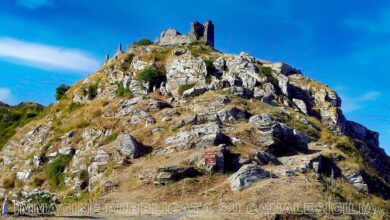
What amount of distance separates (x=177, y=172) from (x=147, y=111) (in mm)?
15157

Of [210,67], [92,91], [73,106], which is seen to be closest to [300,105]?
[210,67]

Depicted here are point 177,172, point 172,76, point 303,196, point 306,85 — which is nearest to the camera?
point 303,196

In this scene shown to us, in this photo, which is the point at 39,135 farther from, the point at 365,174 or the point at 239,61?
the point at 365,174

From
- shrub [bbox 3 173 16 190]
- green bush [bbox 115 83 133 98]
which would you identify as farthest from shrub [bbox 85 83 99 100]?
shrub [bbox 3 173 16 190]

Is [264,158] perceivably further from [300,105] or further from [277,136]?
[300,105]

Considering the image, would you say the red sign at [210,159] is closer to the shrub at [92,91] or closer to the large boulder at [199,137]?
the large boulder at [199,137]

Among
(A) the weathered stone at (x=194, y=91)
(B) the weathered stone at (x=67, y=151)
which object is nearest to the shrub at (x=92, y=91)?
(B) the weathered stone at (x=67, y=151)

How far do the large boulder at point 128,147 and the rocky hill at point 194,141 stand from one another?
9 cm

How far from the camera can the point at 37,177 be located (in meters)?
46.1

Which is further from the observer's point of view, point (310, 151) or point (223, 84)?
point (223, 84)

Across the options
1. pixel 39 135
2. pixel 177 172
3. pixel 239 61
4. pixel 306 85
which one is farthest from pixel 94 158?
pixel 306 85

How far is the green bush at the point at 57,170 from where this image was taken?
144ft

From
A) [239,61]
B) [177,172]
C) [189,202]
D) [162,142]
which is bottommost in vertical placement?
[189,202]

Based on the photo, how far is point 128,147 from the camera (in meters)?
38.3
